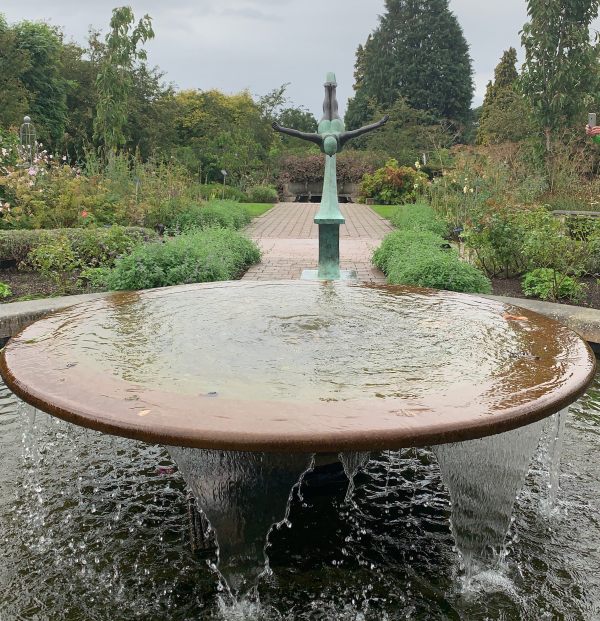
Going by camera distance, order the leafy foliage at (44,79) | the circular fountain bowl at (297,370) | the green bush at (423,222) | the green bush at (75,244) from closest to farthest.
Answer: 1. the circular fountain bowl at (297,370)
2. the green bush at (75,244)
3. the green bush at (423,222)
4. the leafy foliage at (44,79)

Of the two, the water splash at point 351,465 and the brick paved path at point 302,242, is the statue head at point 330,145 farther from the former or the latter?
the water splash at point 351,465

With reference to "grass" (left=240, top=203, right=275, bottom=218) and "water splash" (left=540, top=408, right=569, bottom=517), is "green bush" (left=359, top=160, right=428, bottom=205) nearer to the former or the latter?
"grass" (left=240, top=203, right=275, bottom=218)

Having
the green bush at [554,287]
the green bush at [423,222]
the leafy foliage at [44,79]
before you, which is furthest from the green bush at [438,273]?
the leafy foliage at [44,79]

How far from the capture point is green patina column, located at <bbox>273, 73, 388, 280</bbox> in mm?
6156

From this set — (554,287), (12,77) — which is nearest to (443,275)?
(554,287)

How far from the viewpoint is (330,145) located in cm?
607

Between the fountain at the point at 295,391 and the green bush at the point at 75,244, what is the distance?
4256mm

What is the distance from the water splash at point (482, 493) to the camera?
86.4 inches

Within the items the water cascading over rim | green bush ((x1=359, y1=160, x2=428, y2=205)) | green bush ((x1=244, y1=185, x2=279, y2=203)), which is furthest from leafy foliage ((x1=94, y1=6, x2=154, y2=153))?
the water cascading over rim

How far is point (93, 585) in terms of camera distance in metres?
2.18

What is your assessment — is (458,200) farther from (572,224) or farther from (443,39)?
(443,39)

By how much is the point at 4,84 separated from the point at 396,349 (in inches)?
890

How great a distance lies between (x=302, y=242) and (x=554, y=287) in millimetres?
6566

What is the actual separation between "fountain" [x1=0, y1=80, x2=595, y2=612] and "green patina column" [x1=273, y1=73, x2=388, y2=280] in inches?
140
